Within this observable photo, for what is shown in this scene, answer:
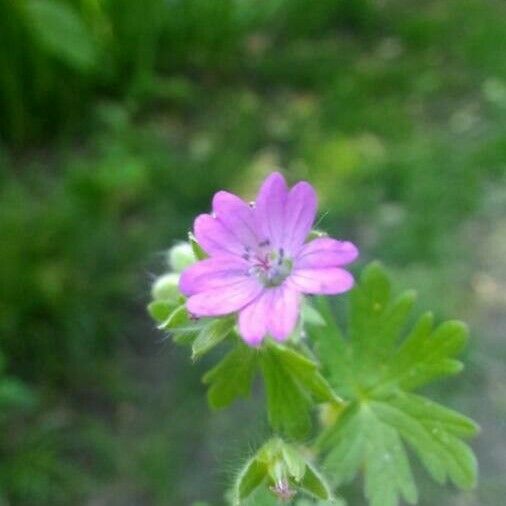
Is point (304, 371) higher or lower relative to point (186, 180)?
lower

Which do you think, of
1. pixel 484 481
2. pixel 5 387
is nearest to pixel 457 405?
pixel 484 481

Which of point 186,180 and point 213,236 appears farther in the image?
point 186,180

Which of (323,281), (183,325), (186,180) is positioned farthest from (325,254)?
(186,180)

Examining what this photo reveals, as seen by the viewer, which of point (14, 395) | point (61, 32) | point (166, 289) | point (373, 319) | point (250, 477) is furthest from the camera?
point (61, 32)

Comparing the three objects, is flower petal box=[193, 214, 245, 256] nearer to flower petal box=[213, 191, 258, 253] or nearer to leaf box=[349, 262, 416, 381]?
flower petal box=[213, 191, 258, 253]

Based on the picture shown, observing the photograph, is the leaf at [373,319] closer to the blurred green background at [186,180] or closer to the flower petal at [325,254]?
the flower petal at [325,254]

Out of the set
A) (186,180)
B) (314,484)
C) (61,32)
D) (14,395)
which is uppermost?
(61,32)

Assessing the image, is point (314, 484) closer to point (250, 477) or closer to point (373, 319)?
point (250, 477)

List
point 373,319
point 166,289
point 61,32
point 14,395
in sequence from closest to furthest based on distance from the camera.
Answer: point 166,289
point 373,319
point 14,395
point 61,32
